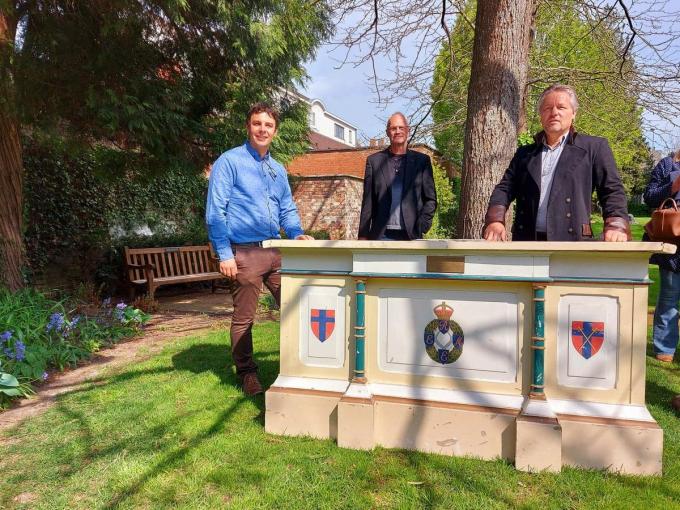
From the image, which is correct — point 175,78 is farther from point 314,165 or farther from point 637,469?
point 314,165

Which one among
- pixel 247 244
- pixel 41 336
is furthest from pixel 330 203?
pixel 247 244

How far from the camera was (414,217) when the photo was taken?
3.76 meters

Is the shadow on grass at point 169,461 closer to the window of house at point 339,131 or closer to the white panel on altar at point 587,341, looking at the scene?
the white panel on altar at point 587,341

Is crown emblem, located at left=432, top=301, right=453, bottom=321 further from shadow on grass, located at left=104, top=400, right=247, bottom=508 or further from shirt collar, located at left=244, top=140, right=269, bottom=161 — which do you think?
shirt collar, located at left=244, top=140, right=269, bottom=161

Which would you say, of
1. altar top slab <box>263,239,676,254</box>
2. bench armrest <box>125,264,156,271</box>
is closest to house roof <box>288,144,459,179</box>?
bench armrest <box>125,264,156,271</box>

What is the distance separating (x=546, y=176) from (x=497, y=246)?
721 mm

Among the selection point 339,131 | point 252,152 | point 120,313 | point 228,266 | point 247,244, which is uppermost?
point 339,131

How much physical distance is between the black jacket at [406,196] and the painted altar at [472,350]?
1.06 m

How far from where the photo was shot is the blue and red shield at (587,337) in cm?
245

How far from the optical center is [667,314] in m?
4.19

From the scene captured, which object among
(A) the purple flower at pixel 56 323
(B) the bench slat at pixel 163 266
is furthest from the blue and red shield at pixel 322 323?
(B) the bench slat at pixel 163 266

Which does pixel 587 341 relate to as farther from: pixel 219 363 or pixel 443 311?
pixel 219 363

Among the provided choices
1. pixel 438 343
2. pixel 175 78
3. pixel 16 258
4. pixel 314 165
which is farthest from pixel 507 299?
pixel 314 165

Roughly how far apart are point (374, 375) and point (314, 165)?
63.6 feet
